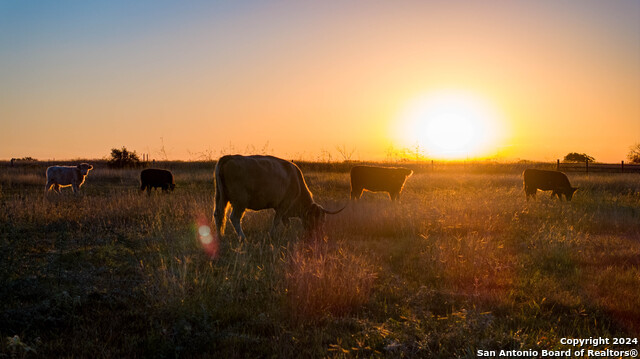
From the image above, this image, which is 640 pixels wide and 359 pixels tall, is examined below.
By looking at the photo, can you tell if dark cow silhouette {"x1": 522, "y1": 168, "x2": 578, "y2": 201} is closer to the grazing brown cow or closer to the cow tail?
the cow tail

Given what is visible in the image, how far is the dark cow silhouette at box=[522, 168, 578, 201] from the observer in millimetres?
16319

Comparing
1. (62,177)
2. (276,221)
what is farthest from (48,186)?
(276,221)

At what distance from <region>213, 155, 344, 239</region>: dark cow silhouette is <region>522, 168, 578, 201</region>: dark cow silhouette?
1134cm

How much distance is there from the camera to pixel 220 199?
8.63m

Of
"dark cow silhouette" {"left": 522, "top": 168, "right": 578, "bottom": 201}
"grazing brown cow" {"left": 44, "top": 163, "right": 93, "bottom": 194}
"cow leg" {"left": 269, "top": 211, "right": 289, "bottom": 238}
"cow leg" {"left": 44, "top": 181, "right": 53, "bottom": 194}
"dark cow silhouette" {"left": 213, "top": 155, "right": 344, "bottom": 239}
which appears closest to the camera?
"dark cow silhouette" {"left": 213, "top": 155, "right": 344, "bottom": 239}

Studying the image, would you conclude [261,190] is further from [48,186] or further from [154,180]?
[48,186]

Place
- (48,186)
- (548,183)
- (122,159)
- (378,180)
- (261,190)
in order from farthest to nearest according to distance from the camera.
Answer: (122,159) < (48,186) < (548,183) < (378,180) < (261,190)

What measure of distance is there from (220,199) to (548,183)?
46.4 ft

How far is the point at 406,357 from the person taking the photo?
3627 mm

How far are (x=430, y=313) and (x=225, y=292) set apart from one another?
2491 millimetres

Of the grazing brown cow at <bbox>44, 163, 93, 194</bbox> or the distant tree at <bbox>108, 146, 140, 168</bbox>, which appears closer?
the grazing brown cow at <bbox>44, 163, 93, 194</bbox>

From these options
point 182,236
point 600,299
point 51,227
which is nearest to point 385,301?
point 600,299

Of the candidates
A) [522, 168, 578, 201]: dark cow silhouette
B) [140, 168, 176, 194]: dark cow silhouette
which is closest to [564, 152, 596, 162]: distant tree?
[522, 168, 578, 201]: dark cow silhouette

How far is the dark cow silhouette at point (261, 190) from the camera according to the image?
27.5 ft
